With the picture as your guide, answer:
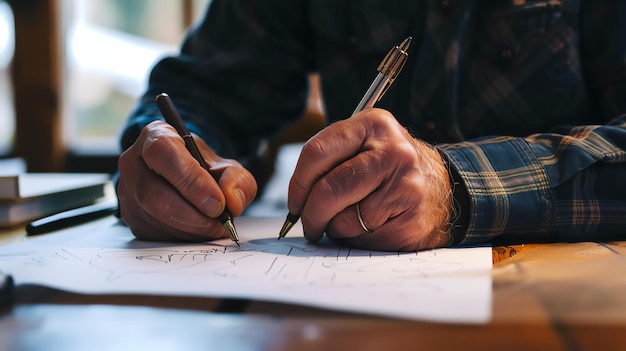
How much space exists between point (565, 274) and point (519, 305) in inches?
3.8

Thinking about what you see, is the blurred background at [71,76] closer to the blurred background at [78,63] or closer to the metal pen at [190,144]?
the blurred background at [78,63]

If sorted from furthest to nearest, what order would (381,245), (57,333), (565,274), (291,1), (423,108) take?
(291,1) < (423,108) < (381,245) < (565,274) < (57,333)

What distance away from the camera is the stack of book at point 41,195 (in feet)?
2.46

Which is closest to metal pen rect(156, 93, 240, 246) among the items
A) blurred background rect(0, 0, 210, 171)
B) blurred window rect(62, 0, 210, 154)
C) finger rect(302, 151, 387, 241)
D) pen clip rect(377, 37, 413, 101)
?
finger rect(302, 151, 387, 241)

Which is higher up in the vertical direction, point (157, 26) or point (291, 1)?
point (291, 1)

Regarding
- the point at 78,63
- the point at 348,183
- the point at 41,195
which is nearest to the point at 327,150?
the point at 348,183

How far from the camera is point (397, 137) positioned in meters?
0.56

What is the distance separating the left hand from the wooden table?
124 millimetres

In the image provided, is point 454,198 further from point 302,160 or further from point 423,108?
point 423,108

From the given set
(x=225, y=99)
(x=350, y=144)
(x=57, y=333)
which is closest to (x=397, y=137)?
(x=350, y=144)

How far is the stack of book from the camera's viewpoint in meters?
0.75

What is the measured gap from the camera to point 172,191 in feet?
2.01

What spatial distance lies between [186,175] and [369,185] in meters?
0.19

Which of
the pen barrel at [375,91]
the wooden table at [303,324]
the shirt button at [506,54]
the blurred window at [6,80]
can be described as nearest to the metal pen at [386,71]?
the pen barrel at [375,91]
